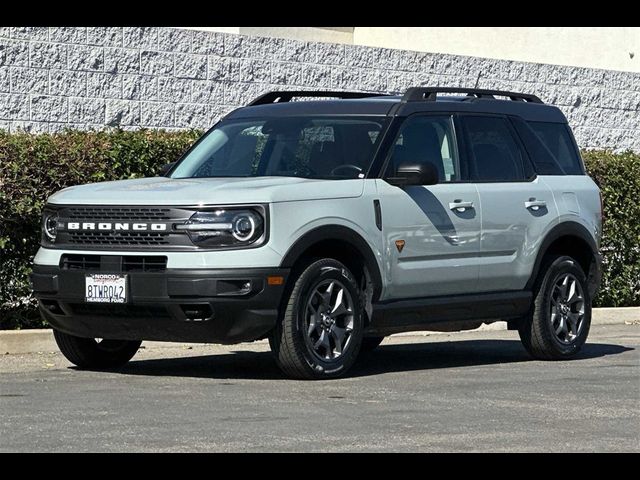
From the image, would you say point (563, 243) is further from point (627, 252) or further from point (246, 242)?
point (627, 252)

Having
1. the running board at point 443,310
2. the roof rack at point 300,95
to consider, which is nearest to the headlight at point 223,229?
the running board at point 443,310

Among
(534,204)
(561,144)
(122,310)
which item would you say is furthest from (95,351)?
(561,144)

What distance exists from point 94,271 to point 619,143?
12865 millimetres

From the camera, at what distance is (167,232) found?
1073cm

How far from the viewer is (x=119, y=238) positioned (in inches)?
Answer: 430

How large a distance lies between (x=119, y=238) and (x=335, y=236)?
147 cm

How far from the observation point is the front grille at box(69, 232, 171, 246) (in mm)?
10773

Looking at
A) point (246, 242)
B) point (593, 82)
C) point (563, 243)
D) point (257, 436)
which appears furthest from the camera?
point (593, 82)

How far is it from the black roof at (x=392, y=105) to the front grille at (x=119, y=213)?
1.81 meters

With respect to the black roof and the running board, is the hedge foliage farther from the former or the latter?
the running board

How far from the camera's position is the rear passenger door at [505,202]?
486 inches
